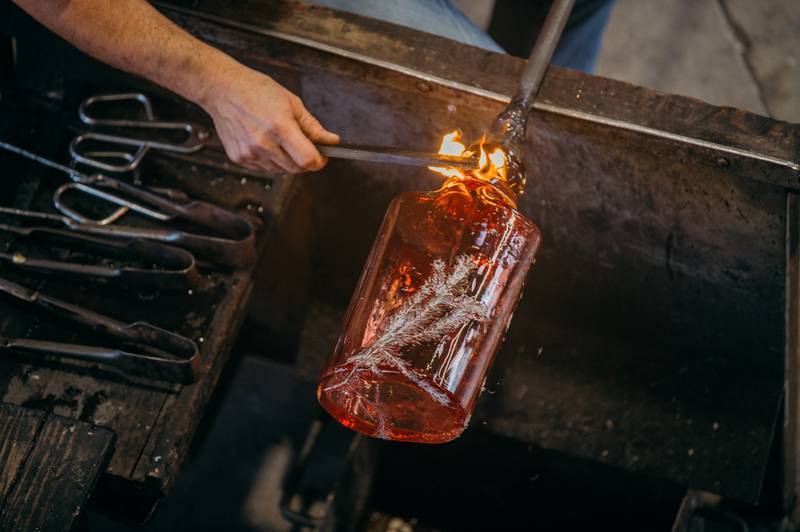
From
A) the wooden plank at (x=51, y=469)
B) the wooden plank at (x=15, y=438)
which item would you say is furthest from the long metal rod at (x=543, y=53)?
the wooden plank at (x=15, y=438)

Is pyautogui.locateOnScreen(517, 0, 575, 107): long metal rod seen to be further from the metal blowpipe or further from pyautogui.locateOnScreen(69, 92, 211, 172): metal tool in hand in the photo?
pyautogui.locateOnScreen(69, 92, 211, 172): metal tool in hand

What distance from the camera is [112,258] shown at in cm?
175

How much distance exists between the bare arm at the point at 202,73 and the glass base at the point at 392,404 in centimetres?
54

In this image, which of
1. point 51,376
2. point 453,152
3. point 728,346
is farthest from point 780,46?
point 51,376

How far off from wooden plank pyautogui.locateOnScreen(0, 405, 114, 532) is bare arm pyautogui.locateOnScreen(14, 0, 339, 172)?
76cm

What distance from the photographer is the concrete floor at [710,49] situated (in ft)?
12.6

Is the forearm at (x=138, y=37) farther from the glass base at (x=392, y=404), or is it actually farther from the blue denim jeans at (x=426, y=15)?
the glass base at (x=392, y=404)

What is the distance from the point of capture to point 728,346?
2.26 metres

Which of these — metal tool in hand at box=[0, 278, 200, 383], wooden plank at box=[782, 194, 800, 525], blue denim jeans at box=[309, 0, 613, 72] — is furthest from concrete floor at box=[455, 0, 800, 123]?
metal tool in hand at box=[0, 278, 200, 383]

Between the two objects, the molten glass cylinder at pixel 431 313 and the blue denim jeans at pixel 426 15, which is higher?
the blue denim jeans at pixel 426 15

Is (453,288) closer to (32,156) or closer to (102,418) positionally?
(102,418)

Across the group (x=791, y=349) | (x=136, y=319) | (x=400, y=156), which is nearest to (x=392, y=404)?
(x=400, y=156)

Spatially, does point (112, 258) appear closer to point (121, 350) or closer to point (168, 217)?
point (168, 217)

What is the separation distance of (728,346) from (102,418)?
6.67ft
